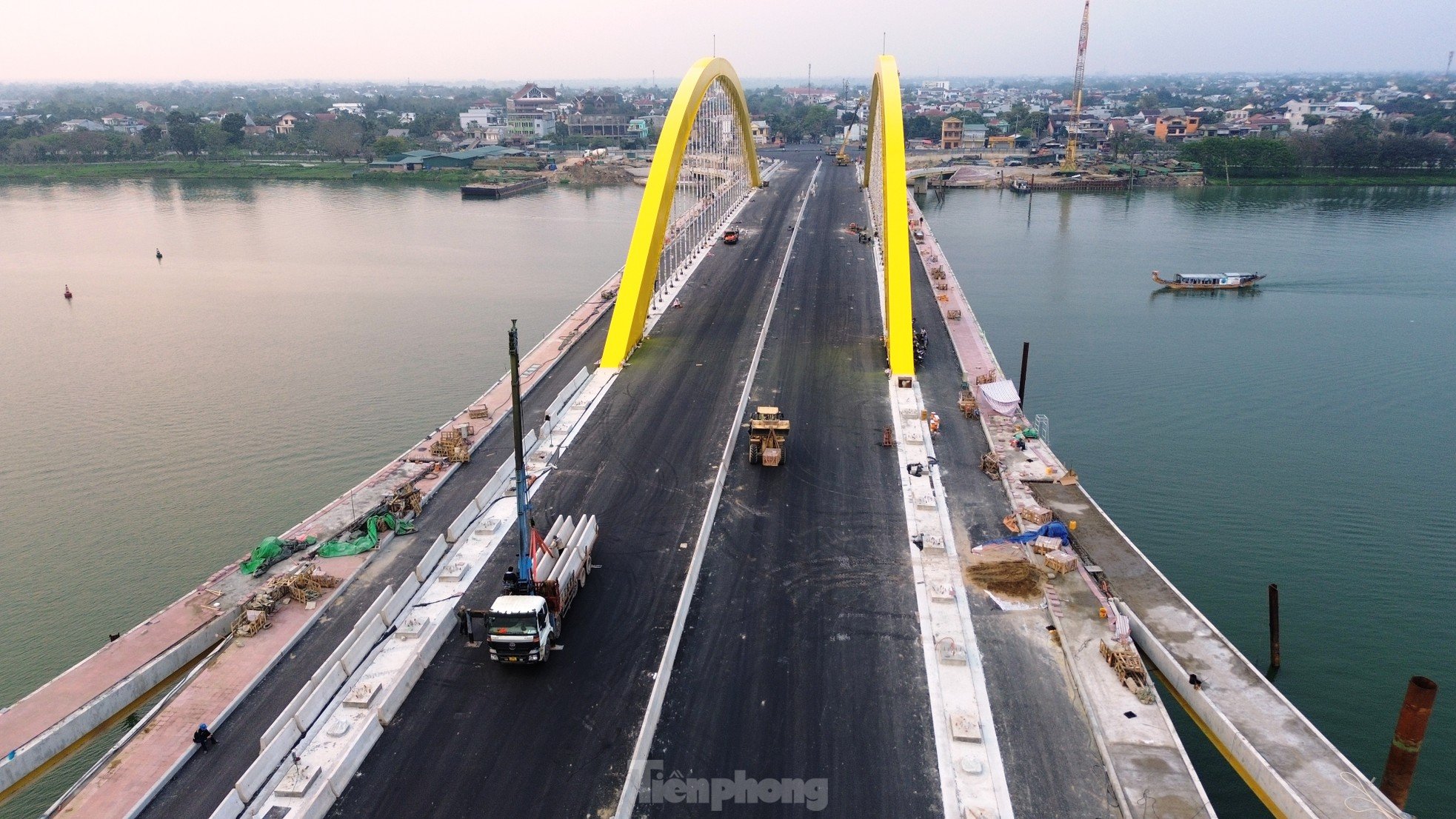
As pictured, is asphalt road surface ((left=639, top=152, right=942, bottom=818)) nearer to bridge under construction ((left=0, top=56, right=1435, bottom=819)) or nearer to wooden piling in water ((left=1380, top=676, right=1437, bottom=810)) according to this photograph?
bridge under construction ((left=0, top=56, right=1435, bottom=819))

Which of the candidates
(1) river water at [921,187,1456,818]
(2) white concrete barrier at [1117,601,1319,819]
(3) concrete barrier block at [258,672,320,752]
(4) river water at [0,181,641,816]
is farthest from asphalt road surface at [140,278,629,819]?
(1) river water at [921,187,1456,818]

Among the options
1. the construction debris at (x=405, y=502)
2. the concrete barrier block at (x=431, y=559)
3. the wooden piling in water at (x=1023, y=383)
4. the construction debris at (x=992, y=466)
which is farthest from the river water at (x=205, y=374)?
the wooden piling in water at (x=1023, y=383)

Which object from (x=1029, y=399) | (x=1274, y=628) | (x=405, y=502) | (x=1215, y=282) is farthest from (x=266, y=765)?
(x=1215, y=282)

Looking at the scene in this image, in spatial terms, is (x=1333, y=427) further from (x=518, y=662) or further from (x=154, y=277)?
(x=154, y=277)

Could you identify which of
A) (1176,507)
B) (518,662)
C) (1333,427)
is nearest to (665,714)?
(518,662)

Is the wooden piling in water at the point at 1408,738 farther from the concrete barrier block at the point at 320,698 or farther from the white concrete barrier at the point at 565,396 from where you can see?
the white concrete barrier at the point at 565,396

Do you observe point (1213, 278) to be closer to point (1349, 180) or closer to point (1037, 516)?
point (1037, 516)
